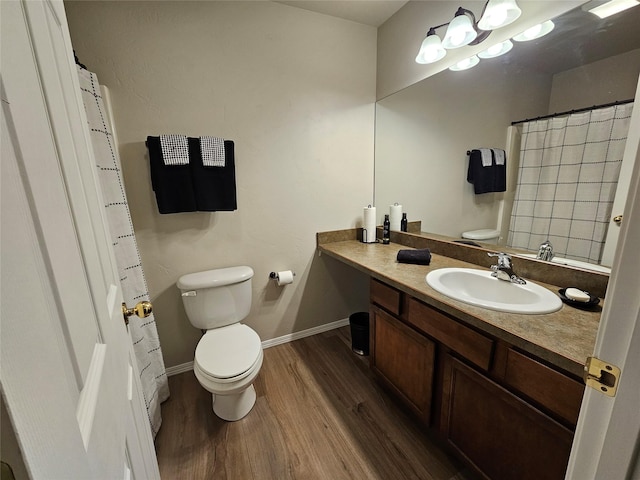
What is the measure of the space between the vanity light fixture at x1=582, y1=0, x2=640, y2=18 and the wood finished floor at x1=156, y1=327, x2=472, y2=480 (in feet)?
6.61

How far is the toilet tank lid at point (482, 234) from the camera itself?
5.15 ft

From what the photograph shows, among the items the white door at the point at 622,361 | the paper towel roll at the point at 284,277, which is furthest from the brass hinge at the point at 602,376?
the paper towel roll at the point at 284,277

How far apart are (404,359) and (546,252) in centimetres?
88

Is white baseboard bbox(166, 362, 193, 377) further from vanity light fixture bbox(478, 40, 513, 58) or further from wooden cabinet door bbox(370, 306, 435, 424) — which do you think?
vanity light fixture bbox(478, 40, 513, 58)

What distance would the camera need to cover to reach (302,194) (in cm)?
207

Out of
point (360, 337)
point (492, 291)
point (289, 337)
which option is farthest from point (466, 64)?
point (289, 337)

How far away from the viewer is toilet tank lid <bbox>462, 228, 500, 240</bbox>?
1.57 metres

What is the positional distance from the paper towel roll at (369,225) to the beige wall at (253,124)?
6.1 inches

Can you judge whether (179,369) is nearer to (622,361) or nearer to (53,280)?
(53,280)

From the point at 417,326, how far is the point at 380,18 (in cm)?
213

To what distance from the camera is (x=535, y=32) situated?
124 centimetres

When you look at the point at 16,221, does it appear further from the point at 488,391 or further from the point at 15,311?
the point at 488,391

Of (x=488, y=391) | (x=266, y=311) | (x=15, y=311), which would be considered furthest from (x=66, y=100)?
(x=266, y=311)

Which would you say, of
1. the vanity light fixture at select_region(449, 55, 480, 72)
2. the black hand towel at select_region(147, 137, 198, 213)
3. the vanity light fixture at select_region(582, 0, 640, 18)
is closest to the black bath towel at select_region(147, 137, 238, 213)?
the black hand towel at select_region(147, 137, 198, 213)
